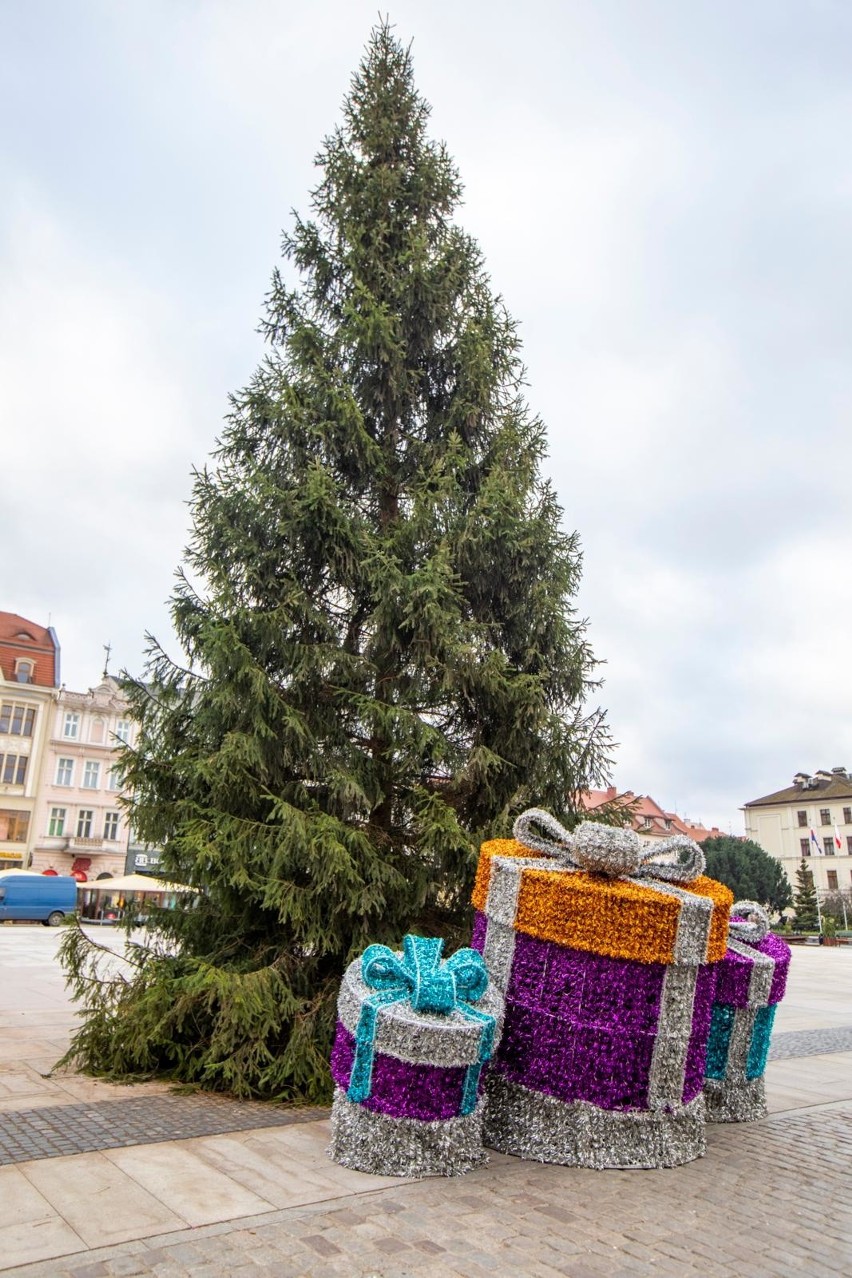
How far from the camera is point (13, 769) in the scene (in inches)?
1766

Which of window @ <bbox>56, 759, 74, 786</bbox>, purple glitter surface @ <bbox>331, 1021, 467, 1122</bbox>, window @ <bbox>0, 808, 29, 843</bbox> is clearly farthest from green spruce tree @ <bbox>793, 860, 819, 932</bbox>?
purple glitter surface @ <bbox>331, 1021, 467, 1122</bbox>

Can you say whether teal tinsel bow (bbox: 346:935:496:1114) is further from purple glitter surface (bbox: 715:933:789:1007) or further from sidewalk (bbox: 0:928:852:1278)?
purple glitter surface (bbox: 715:933:789:1007)

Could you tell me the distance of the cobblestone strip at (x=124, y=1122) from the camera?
527cm

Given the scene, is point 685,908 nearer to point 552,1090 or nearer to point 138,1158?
point 552,1090

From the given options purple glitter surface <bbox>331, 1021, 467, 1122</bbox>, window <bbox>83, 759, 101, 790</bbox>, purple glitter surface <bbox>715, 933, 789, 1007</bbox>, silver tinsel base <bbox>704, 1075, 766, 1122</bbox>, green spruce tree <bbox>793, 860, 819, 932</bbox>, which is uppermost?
purple glitter surface <bbox>715, 933, 789, 1007</bbox>

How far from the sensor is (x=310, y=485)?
7.62m

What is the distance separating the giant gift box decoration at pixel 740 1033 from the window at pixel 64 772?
4554cm

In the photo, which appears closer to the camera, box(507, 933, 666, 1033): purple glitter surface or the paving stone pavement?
the paving stone pavement

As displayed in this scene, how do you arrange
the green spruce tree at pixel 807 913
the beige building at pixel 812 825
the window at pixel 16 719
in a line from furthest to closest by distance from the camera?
1. the beige building at pixel 812 825
2. the green spruce tree at pixel 807 913
3. the window at pixel 16 719

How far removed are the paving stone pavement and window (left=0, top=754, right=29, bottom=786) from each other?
45496mm

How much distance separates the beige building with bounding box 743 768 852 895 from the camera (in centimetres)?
6912

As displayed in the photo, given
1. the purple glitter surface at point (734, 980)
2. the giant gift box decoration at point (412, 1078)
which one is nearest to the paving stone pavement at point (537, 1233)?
the giant gift box decoration at point (412, 1078)

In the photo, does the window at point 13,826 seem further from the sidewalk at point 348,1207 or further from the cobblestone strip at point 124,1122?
the cobblestone strip at point 124,1122

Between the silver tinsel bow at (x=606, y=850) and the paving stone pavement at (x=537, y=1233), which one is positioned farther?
the silver tinsel bow at (x=606, y=850)
